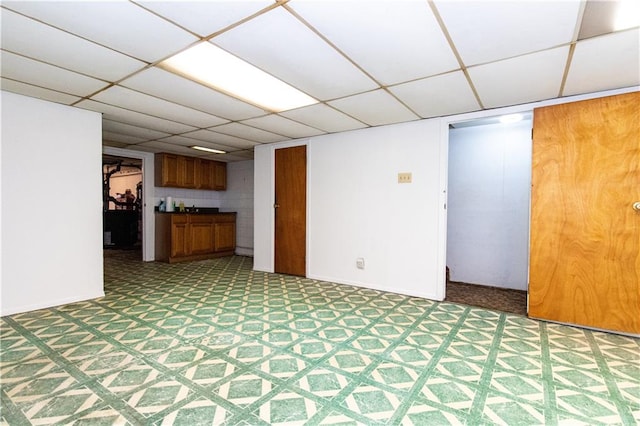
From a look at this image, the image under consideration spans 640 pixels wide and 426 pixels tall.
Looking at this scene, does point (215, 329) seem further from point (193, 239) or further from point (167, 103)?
point (193, 239)

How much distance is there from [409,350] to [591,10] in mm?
2552

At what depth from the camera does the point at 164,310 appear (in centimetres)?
334

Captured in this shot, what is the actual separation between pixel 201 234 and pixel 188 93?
4.35m

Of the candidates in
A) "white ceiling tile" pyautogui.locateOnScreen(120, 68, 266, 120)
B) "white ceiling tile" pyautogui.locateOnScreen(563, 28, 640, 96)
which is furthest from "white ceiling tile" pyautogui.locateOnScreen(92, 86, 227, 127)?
"white ceiling tile" pyautogui.locateOnScreen(563, 28, 640, 96)

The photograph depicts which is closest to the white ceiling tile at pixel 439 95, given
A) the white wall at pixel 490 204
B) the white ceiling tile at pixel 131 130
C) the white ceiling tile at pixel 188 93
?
the white wall at pixel 490 204

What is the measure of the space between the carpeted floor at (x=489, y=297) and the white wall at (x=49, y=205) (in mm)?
4650

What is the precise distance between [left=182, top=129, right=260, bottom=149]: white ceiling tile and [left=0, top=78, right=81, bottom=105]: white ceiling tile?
1.59m

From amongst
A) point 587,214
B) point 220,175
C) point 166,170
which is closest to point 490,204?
point 587,214

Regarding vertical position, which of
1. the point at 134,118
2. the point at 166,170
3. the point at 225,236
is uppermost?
the point at 134,118

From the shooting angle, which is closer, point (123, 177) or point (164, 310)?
point (164, 310)

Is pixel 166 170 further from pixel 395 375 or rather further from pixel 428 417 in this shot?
pixel 428 417

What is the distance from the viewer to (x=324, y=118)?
12.9 ft

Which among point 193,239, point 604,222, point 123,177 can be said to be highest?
point 123,177

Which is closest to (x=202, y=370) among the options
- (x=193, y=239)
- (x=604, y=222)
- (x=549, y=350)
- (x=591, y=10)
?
(x=549, y=350)
